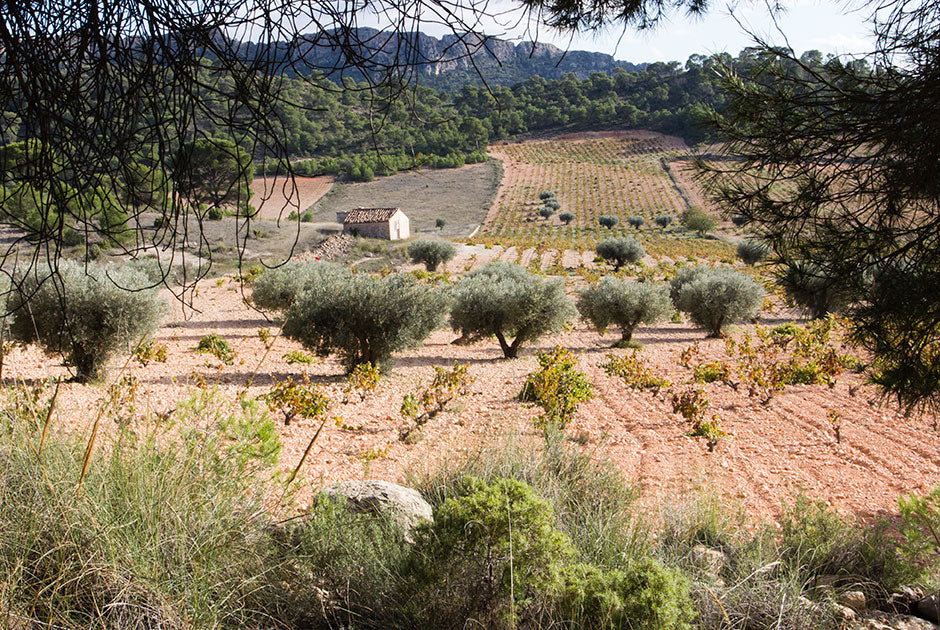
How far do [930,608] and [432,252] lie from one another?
103ft

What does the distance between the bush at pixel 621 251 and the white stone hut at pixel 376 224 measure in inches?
714

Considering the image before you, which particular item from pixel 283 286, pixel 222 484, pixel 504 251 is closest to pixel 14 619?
pixel 222 484

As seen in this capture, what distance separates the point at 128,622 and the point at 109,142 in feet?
4.21

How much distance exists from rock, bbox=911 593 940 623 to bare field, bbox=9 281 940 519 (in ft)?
4.44

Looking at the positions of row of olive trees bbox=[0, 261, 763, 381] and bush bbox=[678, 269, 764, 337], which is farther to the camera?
bush bbox=[678, 269, 764, 337]

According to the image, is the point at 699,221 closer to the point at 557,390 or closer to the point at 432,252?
the point at 432,252

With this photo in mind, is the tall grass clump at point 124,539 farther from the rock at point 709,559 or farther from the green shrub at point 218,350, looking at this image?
the green shrub at point 218,350

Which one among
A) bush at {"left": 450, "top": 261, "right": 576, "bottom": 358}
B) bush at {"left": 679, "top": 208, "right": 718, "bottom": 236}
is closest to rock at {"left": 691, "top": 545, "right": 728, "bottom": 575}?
bush at {"left": 450, "top": 261, "right": 576, "bottom": 358}

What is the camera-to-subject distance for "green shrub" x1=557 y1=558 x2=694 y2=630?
1.99 m

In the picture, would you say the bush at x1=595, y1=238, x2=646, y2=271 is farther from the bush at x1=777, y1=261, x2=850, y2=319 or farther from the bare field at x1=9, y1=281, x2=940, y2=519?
the bush at x1=777, y1=261, x2=850, y2=319

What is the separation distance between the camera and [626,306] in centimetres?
1606

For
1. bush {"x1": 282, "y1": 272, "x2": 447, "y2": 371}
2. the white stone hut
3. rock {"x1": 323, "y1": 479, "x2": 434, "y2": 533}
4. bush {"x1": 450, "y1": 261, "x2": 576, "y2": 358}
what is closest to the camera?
rock {"x1": 323, "y1": 479, "x2": 434, "y2": 533}

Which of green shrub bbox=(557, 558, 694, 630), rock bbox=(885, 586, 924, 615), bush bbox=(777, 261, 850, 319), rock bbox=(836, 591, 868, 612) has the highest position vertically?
bush bbox=(777, 261, 850, 319)

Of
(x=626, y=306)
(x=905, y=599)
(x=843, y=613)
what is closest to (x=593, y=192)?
(x=626, y=306)
